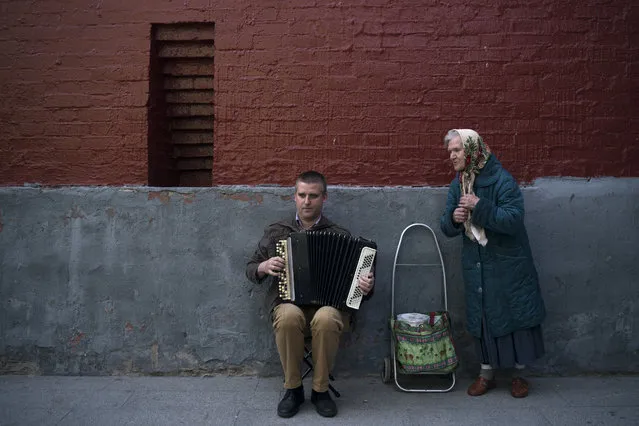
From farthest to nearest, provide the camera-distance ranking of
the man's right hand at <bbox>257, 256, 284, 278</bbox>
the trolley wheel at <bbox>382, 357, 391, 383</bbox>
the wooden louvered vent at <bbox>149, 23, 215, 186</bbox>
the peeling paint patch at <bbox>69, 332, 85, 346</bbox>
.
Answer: the wooden louvered vent at <bbox>149, 23, 215, 186</bbox> < the peeling paint patch at <bbox>69, 332, 85, 346</bbox> < the trolley wheel at <bbox>382, 357, 391, 383</bbox> < the man's right hand at <bbox>257, 256, 284, 278</bbox>

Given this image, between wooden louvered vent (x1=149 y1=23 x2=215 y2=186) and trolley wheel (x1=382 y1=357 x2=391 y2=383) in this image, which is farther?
wooden louvered vent (x1=149 y1=23 x2=215 y2=186)

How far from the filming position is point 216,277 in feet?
14.1

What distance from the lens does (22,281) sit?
4.35 meters

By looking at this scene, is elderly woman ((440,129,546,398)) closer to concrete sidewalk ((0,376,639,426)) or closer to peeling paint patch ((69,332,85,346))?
concrete sidewalk ((0,376,639,426))

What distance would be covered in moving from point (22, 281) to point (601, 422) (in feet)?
13.4

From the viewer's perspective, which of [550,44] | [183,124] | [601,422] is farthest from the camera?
[183,124]

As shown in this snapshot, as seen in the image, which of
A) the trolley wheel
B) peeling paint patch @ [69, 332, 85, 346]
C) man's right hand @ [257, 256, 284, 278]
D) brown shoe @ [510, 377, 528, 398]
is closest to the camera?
man's right hand @ [257, 256, 284, 278]

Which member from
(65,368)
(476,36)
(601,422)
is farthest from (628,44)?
(65,368)

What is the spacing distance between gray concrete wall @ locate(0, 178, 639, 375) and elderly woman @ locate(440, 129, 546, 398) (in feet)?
1.27

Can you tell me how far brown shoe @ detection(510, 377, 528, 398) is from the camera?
151 inches

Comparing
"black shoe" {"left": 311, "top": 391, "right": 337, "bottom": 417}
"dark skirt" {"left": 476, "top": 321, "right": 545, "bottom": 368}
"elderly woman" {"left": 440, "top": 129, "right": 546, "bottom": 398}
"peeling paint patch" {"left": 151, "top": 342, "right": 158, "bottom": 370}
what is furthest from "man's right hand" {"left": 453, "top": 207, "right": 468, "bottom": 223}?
"peeling paint patch" {"left": 151, "top": 342, "right": 158, "bottom": 370}

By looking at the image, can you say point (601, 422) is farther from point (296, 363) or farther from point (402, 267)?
point (296, 363)

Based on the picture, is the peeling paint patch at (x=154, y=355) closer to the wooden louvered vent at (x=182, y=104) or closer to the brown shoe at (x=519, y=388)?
the wooden louvered vent at (x=182, y=104)

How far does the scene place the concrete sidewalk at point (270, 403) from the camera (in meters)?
3.51
